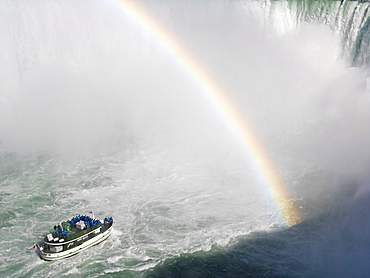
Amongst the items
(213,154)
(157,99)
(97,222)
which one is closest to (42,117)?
(157,99)

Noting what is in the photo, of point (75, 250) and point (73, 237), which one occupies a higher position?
point (73, 237)

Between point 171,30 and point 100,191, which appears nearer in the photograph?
point 100,191

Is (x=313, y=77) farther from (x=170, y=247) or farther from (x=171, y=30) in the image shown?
(x=170, y=247)

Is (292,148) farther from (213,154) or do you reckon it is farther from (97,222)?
(97,222)

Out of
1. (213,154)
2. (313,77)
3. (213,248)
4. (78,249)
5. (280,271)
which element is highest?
(313,77)

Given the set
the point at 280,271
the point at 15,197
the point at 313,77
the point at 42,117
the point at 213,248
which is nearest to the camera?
the point at 280,271

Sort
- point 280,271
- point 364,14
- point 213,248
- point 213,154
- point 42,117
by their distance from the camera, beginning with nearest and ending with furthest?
point 280,271
point 213,248
point 213,154
point 42,117
point 364,14

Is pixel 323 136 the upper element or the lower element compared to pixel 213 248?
upper
